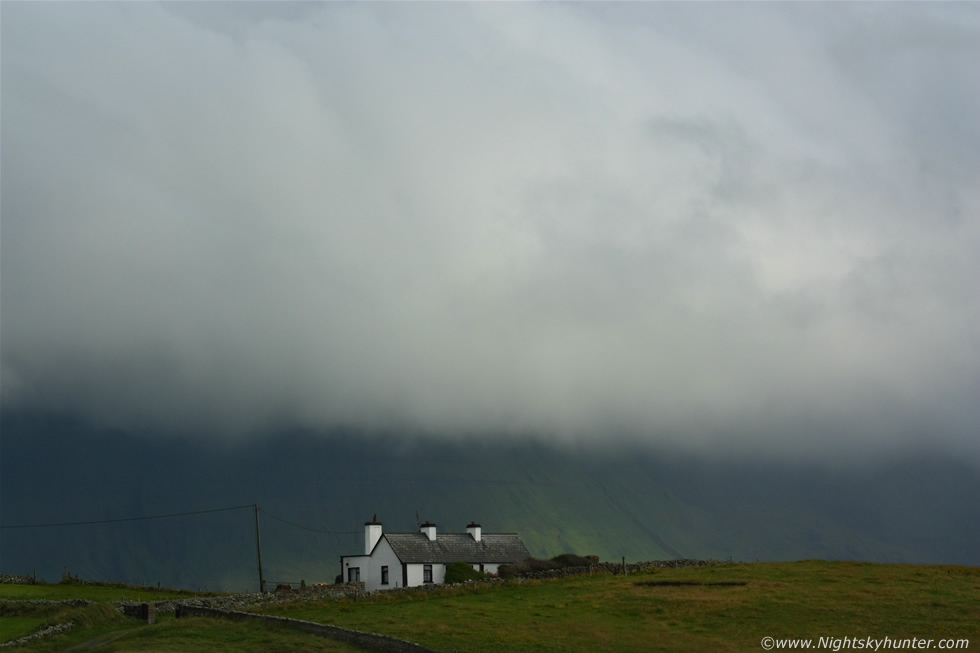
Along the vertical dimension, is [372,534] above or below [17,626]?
above

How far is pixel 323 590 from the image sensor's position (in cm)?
7175

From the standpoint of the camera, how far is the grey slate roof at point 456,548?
87.1m

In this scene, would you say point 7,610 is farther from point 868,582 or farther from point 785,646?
point 868,582

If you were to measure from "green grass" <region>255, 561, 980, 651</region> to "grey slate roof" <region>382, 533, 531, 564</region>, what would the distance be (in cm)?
1266

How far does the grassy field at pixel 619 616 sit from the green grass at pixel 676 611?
0.07 metres

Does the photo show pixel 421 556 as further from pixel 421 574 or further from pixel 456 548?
pixel 456 548

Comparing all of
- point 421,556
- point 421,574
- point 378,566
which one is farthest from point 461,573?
point 378,566

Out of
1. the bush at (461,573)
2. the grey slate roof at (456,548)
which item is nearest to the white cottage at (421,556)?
the grey slate roof at (456,548)

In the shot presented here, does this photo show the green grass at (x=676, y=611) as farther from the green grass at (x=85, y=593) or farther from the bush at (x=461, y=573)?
the green grass at (x=85, y=593)

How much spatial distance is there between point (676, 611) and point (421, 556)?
105ft

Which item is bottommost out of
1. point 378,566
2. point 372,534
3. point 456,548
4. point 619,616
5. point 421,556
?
point 619,616

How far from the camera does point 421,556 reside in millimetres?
86812

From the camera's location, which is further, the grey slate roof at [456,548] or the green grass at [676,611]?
the grey slate roof at [456,548]

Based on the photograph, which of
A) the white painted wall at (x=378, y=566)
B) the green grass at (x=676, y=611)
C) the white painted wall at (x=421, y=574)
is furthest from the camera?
the white painted wall at (x=378, y=566)
